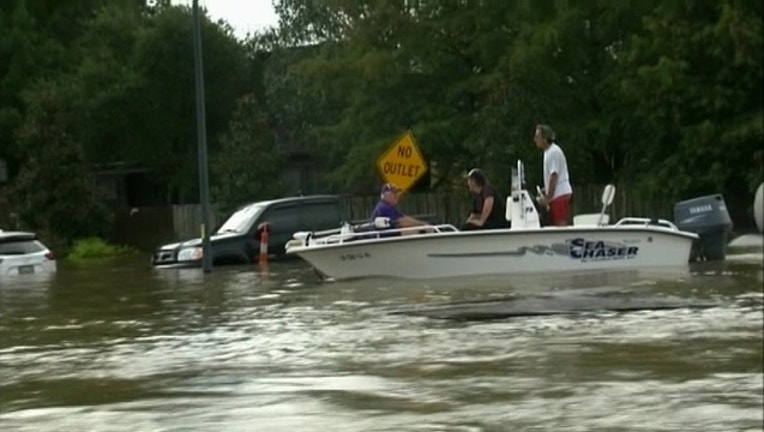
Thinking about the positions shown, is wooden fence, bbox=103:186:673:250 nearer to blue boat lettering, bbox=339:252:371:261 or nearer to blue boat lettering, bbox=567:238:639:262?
blue boat lettering, bbox=339:252:371:261

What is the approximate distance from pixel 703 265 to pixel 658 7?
13.1 m

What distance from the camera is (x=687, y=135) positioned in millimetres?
19703

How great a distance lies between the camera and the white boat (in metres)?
19.1

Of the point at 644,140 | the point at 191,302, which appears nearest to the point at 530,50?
the point at 644,140

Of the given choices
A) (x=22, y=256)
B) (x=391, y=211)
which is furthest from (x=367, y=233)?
(x=22, y=256)

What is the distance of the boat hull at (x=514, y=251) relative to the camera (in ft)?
62.6

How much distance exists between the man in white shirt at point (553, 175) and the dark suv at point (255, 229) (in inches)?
391

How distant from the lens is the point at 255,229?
28734 millimetres

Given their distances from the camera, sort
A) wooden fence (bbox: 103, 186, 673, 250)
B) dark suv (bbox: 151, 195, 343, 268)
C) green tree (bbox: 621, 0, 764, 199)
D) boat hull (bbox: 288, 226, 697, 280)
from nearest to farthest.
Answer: green tree (bbox: 621, 0, 764, 199) → boat hull (bbox: 288, 226, 697, 280) → dark suv (bbox: 151, 195, 343, 268) → wooden fence (bbox: 103, 186, 673, 250)

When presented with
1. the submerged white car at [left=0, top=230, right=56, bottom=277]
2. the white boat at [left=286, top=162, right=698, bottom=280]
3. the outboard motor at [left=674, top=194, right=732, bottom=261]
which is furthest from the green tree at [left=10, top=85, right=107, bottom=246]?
the outboard motor at [left=674, top=194, right=732, bottom=261]

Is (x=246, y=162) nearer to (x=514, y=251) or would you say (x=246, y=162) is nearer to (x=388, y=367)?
(x=514, y=251)

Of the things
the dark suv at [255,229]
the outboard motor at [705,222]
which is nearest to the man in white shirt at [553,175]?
the outboard motor at [705,222]

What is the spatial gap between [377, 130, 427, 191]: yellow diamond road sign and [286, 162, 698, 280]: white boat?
7.13m

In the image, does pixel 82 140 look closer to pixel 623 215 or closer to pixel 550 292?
pixel 623 215
